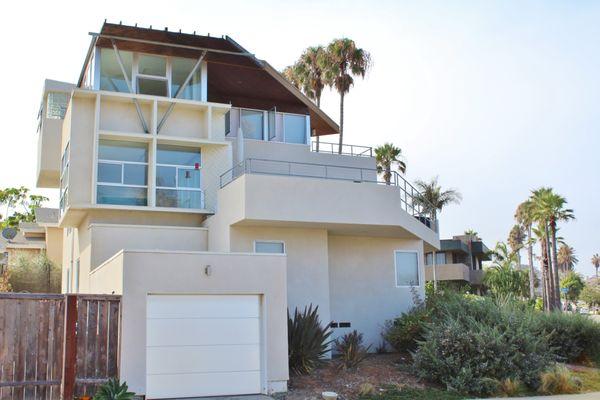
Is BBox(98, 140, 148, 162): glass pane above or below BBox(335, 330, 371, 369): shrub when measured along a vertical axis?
above

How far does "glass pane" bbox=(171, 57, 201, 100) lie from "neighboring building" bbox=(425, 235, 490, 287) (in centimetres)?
3285

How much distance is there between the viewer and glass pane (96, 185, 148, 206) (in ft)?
70.7

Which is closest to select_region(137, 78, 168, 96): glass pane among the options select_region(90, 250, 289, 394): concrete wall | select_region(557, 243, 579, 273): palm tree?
select_region(90, 250, 289, 394): concrete wall

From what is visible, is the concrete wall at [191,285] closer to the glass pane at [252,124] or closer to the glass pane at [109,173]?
the glass pane at [109,173]

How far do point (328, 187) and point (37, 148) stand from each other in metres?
14.6

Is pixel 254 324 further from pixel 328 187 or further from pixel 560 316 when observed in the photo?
pixel 560 316

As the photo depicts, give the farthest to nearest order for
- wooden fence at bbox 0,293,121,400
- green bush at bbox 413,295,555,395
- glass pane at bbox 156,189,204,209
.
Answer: glass pane at bbox 156,189,204,209 < green bush at bbox 413,295,555,395 < wooden fence at bbox 0,293,121,400

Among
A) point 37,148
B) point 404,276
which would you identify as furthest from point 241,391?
point 37,148

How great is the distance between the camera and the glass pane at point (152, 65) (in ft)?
77.2

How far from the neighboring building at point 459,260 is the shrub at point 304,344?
36147mm

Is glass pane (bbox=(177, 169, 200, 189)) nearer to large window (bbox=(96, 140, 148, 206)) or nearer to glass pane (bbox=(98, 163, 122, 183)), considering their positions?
large window (bbox=(96, 140, 148, 206))

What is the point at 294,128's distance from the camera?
84.8ft

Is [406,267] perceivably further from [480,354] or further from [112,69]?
[112,69]

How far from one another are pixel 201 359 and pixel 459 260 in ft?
154
